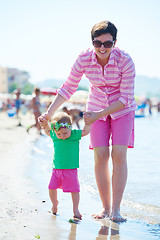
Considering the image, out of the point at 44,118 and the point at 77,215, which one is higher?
the point at 44,118

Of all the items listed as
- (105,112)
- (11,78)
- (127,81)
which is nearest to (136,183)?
(105,112)

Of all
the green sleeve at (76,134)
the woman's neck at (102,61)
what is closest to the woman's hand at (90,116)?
the green sleeve at (76,134)

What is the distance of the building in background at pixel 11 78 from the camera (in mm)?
152875

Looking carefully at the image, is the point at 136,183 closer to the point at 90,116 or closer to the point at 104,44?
the point at 90,116

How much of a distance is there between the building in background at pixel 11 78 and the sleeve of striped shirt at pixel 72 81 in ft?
489

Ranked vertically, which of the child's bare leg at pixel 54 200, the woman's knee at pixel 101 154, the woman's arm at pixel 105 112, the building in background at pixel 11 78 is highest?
the building in background at pixel 11 78

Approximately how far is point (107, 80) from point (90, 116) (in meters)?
0.38

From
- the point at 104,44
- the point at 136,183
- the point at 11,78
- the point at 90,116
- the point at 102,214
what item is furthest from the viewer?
the point at 11,78

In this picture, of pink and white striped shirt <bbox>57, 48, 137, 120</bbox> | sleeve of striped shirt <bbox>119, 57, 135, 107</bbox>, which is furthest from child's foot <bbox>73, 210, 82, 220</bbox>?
sleeve of striped shirt <bbox>119, 57, 135, 107</bbox>

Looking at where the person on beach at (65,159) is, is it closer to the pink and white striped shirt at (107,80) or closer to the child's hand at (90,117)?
the child's hand at (90,117)

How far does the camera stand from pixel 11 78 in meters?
159

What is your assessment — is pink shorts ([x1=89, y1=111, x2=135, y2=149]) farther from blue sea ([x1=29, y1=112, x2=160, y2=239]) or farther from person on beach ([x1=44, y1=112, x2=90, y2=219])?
blue sea ([x1=29, y1=112, x2=160, y2=239])

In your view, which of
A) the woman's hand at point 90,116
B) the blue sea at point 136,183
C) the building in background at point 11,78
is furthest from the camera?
the building in background at point 11,78

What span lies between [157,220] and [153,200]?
918 mm
